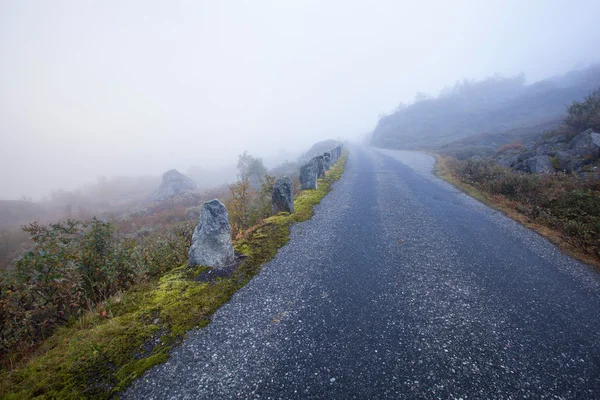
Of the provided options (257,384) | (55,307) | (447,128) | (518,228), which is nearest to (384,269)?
(257,384)

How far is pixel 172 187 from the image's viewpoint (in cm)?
4341

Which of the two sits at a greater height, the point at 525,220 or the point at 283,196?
the point at 283,196

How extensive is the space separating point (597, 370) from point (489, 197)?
1162 centimetres

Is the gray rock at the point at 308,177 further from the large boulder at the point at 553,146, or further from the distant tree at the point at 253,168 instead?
the distant tree at the point at 253,168

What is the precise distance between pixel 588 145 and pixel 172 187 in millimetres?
51927

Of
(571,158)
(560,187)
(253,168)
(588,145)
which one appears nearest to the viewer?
(560,187)

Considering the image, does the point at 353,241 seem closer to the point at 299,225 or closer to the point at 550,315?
the point at 299,225

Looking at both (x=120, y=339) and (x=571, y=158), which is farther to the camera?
(x=571, y=158)

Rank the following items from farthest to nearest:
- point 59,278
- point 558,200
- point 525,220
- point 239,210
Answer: point 239,210
point 558,200
point 525,220
point 59,278

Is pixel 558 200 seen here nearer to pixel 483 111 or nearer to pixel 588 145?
pixel 588 145

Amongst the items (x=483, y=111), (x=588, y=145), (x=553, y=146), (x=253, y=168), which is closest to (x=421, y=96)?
(x=483, y=111)

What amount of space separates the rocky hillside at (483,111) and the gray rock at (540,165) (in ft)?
109

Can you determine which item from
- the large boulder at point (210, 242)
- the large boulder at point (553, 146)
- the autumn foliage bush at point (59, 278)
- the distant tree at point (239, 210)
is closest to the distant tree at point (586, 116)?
the large boulder at point (553, 146)

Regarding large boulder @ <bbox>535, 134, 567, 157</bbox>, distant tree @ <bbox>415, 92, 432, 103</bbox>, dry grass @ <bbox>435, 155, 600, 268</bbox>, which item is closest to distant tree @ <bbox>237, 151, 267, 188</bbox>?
dry grass @ <bbox>435, 155, 600, 268</bbox>
